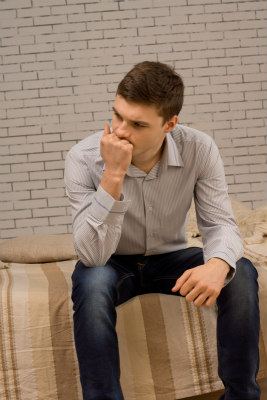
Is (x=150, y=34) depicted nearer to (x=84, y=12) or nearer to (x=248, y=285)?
(x=84, y=12)

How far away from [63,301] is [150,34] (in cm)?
345

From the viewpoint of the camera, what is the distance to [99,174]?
1.84 meters

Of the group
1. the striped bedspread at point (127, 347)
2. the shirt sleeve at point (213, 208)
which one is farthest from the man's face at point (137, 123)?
the striped bedspread at point (127, 347)

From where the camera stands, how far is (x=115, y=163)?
163cm

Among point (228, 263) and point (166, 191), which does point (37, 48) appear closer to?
point (166, 191)

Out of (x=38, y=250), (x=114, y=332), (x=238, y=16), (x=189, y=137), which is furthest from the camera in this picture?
(x=238, y=16)

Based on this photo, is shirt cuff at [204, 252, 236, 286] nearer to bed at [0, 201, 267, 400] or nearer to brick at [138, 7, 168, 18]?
bed at [0, 201, 267, 400]

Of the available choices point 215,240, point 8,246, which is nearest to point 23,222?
point 8,246

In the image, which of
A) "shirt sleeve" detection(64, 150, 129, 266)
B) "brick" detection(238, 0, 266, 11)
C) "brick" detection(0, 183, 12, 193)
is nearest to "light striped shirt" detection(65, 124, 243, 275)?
"shirt sleeve" detection(64, 150, 129, 266)

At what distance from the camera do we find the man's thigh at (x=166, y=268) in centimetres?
185

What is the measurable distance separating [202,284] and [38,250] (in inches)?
72.0

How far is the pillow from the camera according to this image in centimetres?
313

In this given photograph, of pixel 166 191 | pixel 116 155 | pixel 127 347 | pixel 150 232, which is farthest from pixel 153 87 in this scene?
pixel 127 347

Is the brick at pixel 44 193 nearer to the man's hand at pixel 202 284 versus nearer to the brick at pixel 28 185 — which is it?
the brick at pixel 28 185
